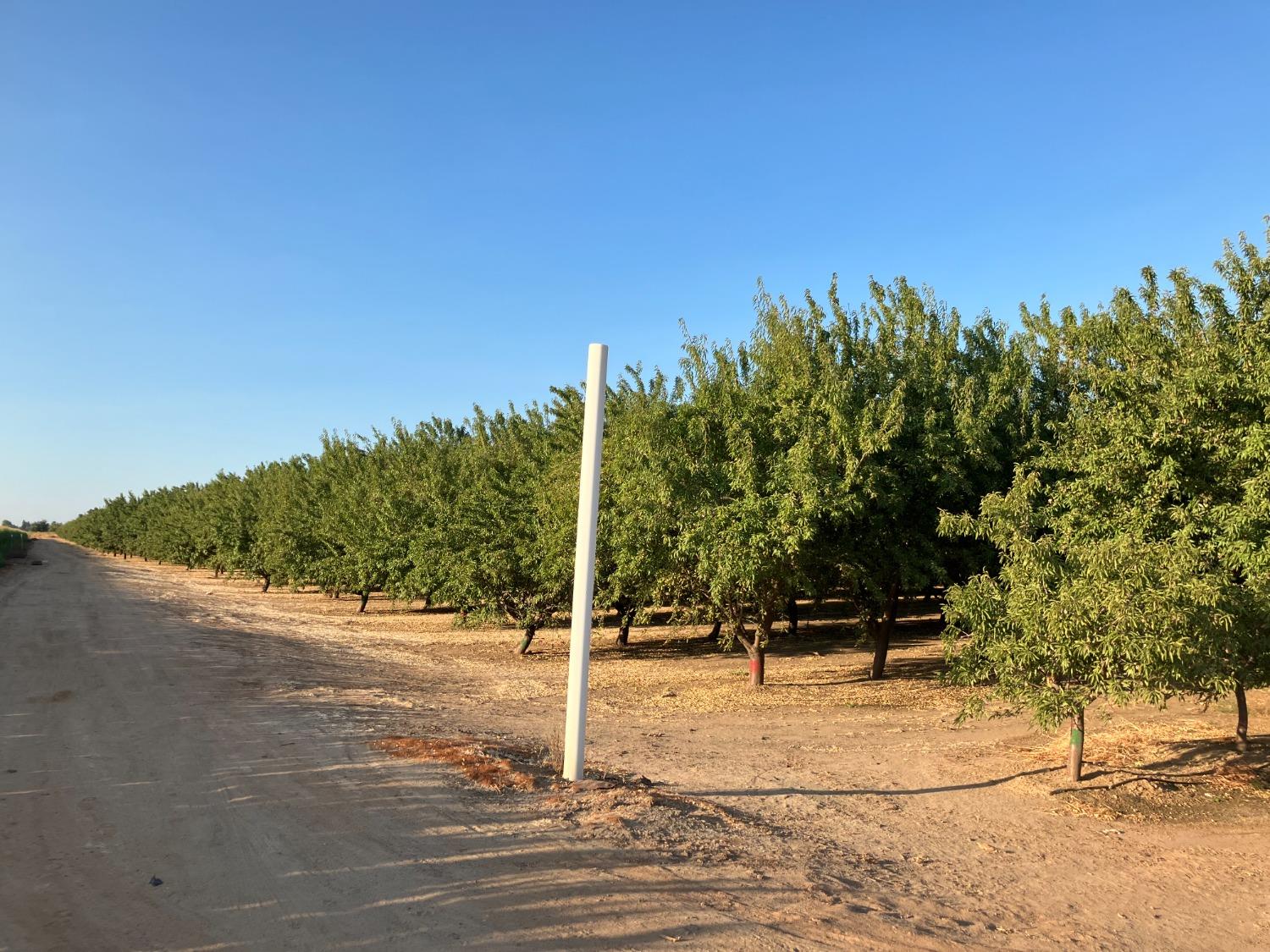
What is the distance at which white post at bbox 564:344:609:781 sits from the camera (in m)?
7.56

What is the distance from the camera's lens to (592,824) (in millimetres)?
6629

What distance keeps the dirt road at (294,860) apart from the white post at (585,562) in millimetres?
953

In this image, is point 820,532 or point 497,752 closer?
point 497,752

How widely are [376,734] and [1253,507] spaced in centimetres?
1126

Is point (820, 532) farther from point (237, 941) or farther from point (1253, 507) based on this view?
point (237, 941)

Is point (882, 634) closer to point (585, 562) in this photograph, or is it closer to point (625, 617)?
point (625, 617)

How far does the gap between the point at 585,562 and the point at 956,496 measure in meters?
11.0

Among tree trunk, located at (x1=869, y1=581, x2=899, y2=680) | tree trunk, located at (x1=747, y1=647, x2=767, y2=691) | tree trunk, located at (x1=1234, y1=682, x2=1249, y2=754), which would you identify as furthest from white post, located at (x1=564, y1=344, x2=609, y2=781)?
tree trunk, located at (x1=869, y1=581, x2=899, y2=680)

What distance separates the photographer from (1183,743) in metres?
11.9

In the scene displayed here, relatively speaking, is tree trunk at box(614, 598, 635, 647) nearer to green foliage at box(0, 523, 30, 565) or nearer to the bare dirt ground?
the bare dirt ground

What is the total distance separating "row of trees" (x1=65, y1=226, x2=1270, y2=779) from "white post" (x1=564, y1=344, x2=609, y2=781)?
5.05 meters

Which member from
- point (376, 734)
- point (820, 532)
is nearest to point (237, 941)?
point (376, 734)

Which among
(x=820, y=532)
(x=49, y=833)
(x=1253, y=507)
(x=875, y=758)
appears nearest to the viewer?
(x=49, y=833)

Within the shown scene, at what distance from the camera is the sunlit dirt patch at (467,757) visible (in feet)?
24.9
